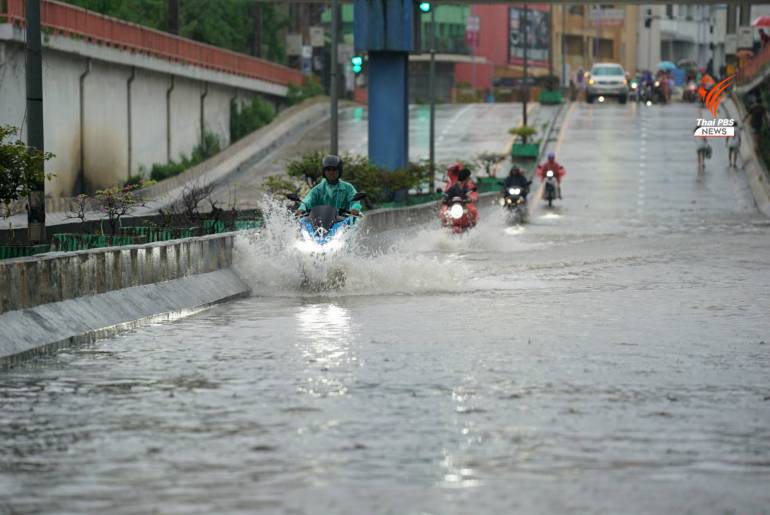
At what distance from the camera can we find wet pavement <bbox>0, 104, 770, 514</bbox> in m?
9.10

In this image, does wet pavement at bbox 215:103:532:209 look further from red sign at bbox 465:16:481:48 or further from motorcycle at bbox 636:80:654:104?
red sign at bbox 465:16:481:48

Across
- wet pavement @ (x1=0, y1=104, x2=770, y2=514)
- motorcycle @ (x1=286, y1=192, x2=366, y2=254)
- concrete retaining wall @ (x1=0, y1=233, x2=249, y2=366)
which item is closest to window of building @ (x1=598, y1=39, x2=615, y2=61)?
wet pavement @ (x1=0, y1=104, x2=770, y2=514)

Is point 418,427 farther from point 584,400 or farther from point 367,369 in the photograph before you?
point 367,369

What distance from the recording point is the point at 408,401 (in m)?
12.3

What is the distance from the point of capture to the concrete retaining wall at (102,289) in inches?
619

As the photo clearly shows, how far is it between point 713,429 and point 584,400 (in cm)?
141

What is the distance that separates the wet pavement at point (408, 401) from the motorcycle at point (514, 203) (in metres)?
19.8

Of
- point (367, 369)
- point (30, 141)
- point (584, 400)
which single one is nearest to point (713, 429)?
point (584, 400)

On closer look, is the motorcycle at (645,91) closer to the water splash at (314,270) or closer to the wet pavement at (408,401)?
the wet pavement at (408,401)

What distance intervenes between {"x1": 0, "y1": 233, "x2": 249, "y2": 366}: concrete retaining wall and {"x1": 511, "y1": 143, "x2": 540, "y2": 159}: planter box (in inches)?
2121

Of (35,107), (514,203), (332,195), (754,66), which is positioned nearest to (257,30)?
(754,66)

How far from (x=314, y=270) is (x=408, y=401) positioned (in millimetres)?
10392

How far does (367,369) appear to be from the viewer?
14195mm

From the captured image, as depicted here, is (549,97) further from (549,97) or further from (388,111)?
(388,111)
